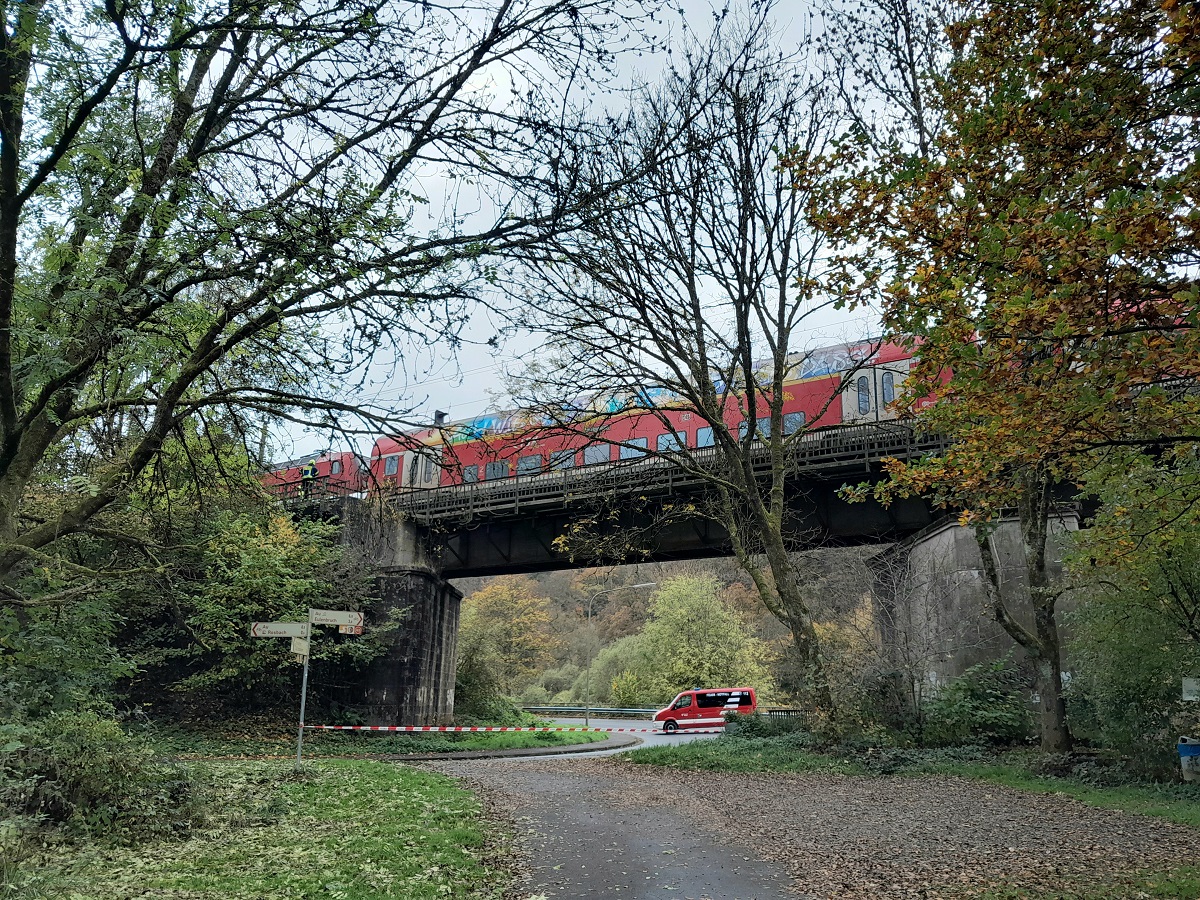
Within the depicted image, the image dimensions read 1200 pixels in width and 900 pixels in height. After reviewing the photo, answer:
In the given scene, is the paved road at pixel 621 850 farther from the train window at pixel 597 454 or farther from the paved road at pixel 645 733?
the paved road at pixel 645 733

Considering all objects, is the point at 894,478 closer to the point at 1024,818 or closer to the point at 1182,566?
the point at 1024,818

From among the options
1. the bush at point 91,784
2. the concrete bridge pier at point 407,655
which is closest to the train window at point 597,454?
the concrete bridge pier at point 407,655

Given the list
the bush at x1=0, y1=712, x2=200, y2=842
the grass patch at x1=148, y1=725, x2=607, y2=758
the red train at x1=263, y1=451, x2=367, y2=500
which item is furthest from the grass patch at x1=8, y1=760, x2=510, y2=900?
the grass patch at x1=148, y1=725, x2=607, y2=758

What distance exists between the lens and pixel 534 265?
234 inches

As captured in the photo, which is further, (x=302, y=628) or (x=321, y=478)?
(x=302, y=628)

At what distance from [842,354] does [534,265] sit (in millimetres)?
17084

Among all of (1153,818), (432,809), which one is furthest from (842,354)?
(432,809)

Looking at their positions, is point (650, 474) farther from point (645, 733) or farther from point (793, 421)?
point (645, 733)

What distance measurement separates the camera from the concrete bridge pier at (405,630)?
26234mm

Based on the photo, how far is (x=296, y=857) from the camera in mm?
6617

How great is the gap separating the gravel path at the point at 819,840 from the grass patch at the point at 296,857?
2.04ft

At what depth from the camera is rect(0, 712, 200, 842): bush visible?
7047 millimetres

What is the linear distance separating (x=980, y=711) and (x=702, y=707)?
20.1 meters

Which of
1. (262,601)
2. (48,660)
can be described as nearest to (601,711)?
(262,601)
